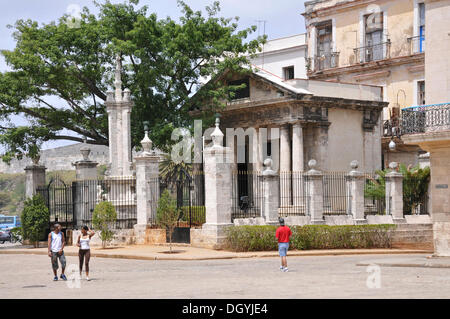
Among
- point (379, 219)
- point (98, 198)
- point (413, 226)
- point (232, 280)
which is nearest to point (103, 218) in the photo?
point (98, 198)

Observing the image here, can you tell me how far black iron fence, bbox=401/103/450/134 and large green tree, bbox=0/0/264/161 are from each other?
44.8 feet

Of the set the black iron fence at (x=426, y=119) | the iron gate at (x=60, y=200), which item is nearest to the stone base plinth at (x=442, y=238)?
the black iron fence at (x=426, y=119)

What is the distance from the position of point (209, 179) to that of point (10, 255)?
8464mm

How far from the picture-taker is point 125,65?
34.2 m

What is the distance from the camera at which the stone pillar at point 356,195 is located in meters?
27.8

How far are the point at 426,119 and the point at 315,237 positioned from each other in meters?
6.62

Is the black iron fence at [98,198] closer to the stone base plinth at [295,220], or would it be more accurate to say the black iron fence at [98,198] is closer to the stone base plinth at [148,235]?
the stone base plinth at [148,235]

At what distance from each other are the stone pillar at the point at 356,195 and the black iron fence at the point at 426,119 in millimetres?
6206

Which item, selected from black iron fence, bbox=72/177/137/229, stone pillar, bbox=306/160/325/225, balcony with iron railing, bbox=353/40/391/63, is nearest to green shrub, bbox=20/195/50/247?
black iron fence, bbox=72/177/137/229

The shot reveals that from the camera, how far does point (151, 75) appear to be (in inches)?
1313

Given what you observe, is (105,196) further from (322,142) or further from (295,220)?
(322,142)

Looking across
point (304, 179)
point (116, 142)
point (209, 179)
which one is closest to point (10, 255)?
point (116, 142)

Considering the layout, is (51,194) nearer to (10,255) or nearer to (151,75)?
(10,255)

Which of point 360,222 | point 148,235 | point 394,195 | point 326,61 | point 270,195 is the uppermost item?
point 326,61
